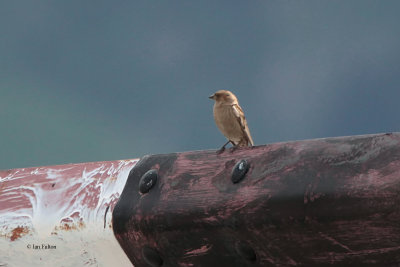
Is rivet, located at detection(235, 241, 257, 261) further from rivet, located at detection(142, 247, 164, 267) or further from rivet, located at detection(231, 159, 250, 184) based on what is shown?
rivet, located at detection(142, 247, 164, 267)

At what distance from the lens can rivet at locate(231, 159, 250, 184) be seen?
1.72 metres

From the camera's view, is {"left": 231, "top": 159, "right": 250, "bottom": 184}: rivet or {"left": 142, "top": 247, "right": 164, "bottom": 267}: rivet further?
{"left": 142, "top": 247, "right": 164, "bottom": 267}: rivet

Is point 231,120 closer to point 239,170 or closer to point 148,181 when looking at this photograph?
point 148,181

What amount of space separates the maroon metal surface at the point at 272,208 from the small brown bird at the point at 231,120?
1750 mm

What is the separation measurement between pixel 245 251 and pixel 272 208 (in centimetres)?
15

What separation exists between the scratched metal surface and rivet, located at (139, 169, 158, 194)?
0.36 feet

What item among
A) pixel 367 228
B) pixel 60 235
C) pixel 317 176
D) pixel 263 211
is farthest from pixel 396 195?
pixel 60 235

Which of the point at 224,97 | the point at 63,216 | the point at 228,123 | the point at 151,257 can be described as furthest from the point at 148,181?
the point at 224,97

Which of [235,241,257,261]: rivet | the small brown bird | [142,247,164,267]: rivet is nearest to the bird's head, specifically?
the small brown bird

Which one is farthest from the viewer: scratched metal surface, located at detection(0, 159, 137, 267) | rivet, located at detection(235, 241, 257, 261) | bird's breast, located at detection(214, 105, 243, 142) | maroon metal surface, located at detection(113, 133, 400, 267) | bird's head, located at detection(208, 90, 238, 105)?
bird's head, located at detection(208, 90, 238, 105)

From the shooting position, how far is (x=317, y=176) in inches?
62.1

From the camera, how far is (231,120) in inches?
144

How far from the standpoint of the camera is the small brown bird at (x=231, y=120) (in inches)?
144

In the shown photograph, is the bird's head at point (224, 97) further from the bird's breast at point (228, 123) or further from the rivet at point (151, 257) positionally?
the rivet at point (151, 257)
